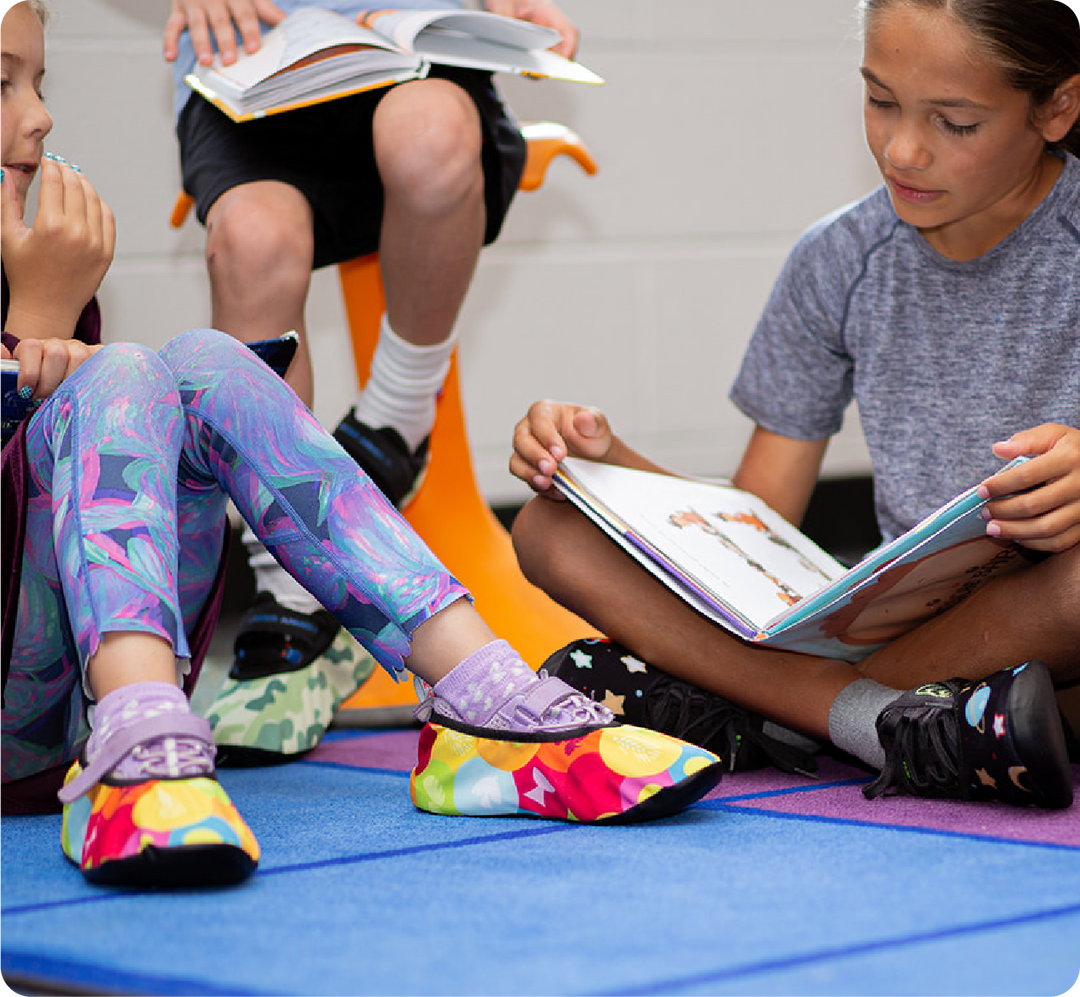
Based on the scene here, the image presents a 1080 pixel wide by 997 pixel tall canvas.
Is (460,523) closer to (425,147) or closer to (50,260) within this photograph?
(425,147)

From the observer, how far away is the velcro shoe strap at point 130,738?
72cm

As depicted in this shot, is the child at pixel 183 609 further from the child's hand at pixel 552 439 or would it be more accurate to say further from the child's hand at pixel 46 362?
the child's hand at pixel 552 439

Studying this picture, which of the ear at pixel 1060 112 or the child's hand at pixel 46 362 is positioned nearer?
the child's hand at pixel 46 362

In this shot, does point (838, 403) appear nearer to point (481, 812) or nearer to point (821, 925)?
point (481, 812)

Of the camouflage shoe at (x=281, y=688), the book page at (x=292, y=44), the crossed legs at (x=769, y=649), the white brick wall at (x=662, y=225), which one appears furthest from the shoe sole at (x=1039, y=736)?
Answer: the white brick wall at (x=662, y=225)

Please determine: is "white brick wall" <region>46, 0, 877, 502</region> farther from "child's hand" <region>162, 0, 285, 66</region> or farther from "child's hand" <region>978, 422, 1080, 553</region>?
"child's hand" <region>978, 422, 1080, 553</region>

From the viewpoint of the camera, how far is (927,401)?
1.18m

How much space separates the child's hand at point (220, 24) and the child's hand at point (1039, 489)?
85cm

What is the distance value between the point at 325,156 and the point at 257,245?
18cm

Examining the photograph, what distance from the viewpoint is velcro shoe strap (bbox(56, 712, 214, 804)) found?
2.35 ft

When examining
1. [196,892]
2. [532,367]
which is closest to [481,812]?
[196,892]

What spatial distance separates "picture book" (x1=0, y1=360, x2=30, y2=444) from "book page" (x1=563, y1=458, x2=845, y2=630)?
0.39 meters

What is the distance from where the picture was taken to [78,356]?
0.89 meters

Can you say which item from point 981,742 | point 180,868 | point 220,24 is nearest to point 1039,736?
point 981,742
